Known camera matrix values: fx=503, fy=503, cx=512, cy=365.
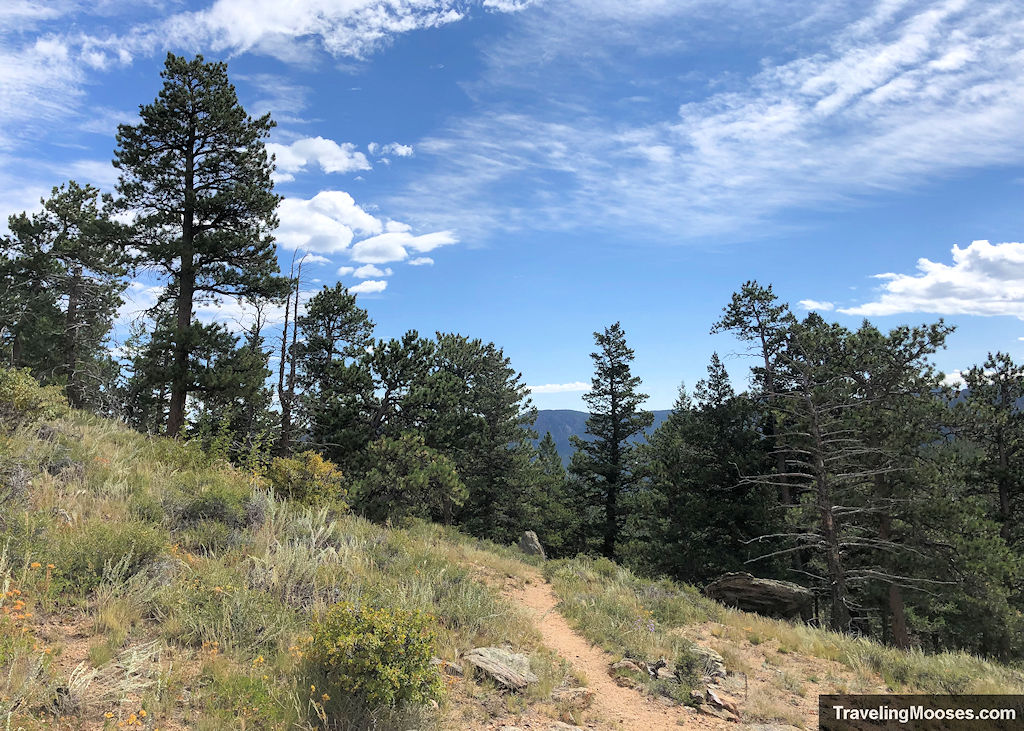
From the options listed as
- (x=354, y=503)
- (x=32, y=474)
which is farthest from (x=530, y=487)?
(x=32, y=474)

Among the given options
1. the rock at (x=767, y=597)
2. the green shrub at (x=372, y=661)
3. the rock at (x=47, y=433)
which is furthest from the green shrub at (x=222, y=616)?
the rock at (x=767, y=597)

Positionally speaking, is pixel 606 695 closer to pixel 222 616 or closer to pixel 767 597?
pixel 222 616

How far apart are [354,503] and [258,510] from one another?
7.49 m

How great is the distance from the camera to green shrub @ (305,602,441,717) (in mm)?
4555

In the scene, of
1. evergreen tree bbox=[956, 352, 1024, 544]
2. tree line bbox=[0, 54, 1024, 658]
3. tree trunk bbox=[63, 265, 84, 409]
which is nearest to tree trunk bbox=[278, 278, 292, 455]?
tree line bbox=[0, 54, 1024, 658]

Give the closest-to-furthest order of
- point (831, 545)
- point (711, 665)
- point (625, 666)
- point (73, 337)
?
point (625, 666)
point (711, 665)
point (831, 545)
point (73, 337)

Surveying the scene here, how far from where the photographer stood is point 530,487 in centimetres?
3316


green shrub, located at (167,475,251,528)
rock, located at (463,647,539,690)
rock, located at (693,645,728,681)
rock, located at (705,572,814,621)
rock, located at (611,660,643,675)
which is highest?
green shrub, located at (167,475,251,528)

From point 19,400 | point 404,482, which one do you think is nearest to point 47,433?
point 19,400

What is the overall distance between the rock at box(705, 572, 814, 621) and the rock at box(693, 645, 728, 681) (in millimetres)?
10034

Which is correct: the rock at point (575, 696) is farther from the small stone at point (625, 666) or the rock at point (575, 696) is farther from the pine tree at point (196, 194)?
the pine tree at point (196, 194)

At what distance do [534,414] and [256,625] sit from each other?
102ft

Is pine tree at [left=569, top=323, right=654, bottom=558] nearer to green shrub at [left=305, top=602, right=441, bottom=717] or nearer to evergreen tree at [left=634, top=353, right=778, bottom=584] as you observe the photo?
evergreen tree at [left=634, top=353, right=778, bottom=584]

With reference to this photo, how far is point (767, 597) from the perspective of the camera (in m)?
17.2
